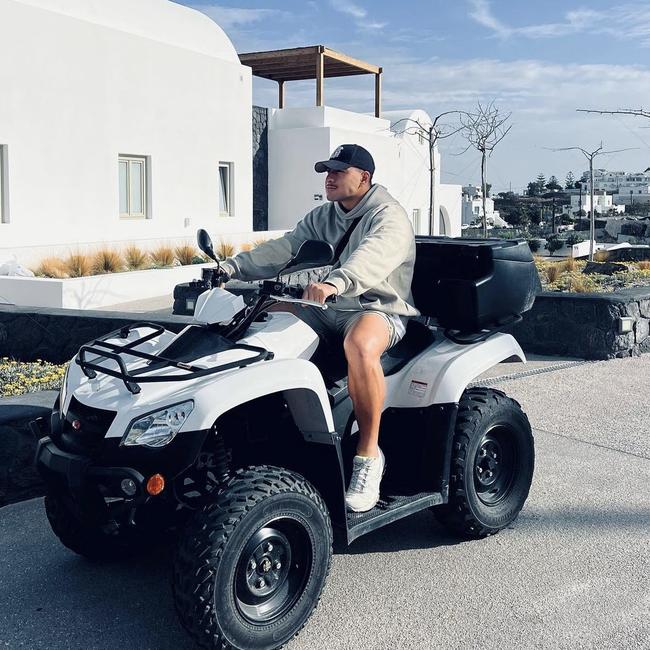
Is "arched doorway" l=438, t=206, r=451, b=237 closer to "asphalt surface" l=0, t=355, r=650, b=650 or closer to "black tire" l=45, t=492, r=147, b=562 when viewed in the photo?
"asphalt surface" l=0, t=355, r=650, b=650

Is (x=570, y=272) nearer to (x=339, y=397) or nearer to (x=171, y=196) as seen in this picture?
(x=171, y=196)

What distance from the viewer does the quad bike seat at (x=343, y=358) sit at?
12.0ft

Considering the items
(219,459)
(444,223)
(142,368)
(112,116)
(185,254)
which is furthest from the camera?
(444,223)

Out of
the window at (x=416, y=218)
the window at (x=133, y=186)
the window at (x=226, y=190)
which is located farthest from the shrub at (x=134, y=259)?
the window at (x=416, y=218)

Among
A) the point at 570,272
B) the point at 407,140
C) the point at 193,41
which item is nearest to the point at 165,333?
the point at 570,272

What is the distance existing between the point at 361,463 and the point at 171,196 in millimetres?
16480

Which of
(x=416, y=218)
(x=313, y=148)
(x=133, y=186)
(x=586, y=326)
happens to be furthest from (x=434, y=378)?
(x=416, y=218)

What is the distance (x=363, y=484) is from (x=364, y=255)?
3.02 feet

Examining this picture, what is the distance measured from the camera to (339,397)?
361 cm

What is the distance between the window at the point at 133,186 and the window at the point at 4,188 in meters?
3.08

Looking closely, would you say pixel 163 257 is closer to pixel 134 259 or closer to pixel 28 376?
pixel 134 259

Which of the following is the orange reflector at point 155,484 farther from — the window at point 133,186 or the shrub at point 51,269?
the window at point 133,186

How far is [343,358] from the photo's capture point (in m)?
3.71

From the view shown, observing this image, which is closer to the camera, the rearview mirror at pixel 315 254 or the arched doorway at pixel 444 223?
the rearview mirror at pixel 315 254
